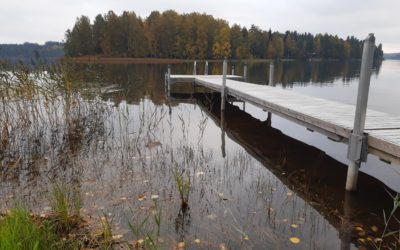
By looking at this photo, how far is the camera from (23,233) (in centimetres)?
313

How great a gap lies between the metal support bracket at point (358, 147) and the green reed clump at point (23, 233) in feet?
15.2

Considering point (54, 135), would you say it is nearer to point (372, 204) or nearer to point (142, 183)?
point (142, 183)

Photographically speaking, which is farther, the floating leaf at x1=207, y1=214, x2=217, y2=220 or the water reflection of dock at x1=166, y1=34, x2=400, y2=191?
the water reflection of dock at x1=166, y1=34, x2=400, y2=191

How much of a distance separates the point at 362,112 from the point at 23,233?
4.98 m

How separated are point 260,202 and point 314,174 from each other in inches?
80.7

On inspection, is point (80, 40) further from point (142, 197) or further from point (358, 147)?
point (358, 147)

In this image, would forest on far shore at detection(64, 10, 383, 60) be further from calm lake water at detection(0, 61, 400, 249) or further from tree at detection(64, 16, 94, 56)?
calm lake water at detection(0, 61, 400, 249)

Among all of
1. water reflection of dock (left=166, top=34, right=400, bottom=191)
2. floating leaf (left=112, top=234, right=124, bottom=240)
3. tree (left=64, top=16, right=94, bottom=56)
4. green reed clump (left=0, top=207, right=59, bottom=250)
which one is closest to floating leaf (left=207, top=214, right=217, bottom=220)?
floating leaf (left=112, top=234, right=124, bottom=240)

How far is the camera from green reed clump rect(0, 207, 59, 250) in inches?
111

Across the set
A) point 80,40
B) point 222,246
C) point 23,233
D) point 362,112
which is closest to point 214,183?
point 222,246

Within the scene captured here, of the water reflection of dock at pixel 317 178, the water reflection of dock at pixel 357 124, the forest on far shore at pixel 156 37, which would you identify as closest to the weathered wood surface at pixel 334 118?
the water reflection of dock at pixel 357 124

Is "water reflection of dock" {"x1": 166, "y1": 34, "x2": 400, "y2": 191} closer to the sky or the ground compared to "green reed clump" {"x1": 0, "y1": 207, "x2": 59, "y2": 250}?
closer to the sky

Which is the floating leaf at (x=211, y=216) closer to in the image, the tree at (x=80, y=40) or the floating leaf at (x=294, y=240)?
the floating leaf at (x=294, y=240)

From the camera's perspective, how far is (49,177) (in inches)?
231
